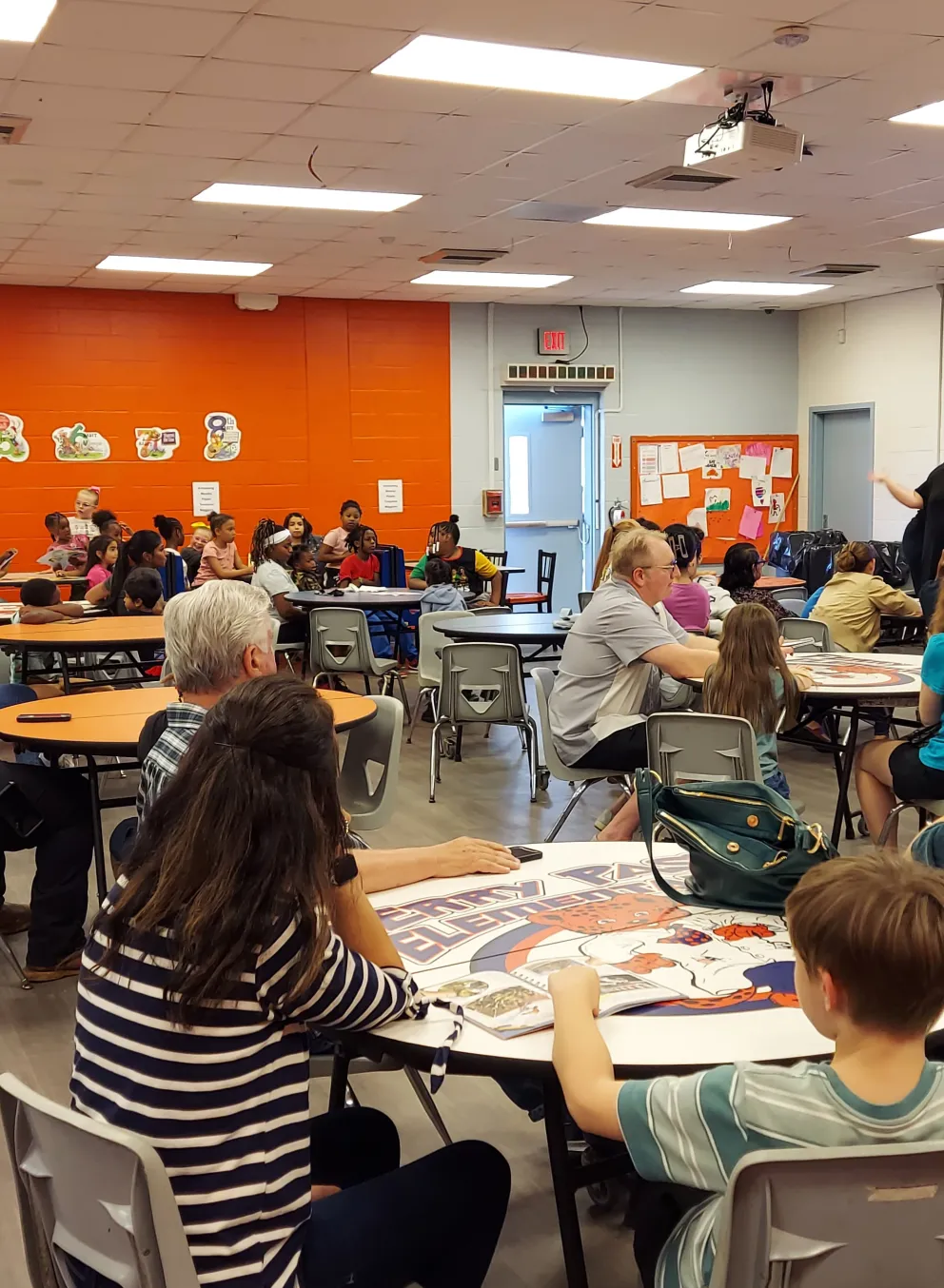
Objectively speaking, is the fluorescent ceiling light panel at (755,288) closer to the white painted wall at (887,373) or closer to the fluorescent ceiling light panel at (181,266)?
the white painted wall at (887,373)

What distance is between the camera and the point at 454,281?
10.9 metres

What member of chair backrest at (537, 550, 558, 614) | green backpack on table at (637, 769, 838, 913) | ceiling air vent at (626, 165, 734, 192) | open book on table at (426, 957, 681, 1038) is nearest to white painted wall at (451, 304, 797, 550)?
chair backrest at (537, 550, 558, 614)

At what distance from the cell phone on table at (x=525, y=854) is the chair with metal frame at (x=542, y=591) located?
750cm

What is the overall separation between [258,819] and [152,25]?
419 cm

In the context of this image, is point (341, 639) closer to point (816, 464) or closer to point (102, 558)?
point (102, 558)

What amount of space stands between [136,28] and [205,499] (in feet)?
22.6

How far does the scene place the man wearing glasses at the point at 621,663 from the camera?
15.1ft

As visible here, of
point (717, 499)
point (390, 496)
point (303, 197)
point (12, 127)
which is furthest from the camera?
→ point (717, 499)

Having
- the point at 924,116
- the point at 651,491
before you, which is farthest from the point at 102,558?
the point at 651,491

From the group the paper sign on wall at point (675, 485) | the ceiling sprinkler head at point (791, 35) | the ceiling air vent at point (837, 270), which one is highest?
the ceiling air vent at point (837, 270)

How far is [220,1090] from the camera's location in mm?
1471

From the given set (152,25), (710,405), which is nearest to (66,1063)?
(152,25)

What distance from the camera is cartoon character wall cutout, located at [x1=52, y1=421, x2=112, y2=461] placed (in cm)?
1091

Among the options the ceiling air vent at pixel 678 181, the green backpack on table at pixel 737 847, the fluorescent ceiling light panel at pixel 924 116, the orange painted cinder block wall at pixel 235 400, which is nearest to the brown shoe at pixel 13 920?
the green backpack on table at pixel 737 847
